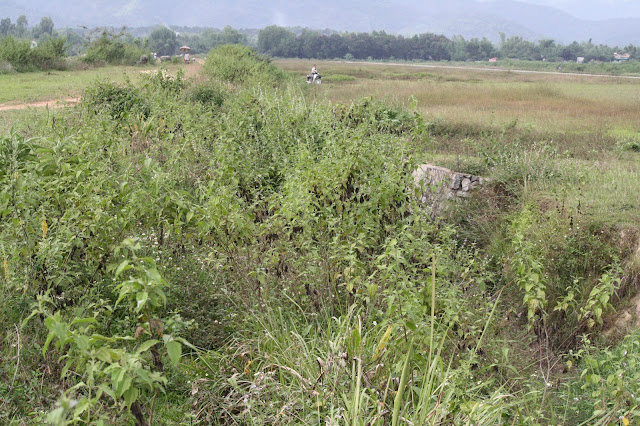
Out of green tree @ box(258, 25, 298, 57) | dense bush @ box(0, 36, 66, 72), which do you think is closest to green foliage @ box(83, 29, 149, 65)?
dense bush @ box(0, 36, 66, 72)

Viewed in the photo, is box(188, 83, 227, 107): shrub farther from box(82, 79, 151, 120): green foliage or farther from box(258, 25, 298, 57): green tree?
box(258, 25, 298, 57): green tree

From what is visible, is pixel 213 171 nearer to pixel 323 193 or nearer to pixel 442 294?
pixel 323 193

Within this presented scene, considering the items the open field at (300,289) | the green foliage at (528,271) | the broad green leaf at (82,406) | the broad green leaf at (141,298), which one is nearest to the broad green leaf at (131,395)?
the open field at (300,289)

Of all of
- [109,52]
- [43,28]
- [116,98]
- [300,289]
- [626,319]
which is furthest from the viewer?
[43,28]

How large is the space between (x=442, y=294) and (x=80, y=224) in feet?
8.29

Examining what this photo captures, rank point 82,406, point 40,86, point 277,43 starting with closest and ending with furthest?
point 82,406, point 40,86, point 277,43

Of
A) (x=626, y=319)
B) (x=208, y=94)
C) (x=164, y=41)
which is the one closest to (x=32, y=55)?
(x=208, y=94)

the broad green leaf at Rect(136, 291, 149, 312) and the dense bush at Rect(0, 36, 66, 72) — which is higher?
the dense bush at Rect(0, 36, 66, 72)

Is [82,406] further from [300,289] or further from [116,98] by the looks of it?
[116,98]

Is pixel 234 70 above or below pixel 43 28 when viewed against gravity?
below

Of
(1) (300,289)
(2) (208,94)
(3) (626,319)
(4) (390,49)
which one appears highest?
(4) (390,49)

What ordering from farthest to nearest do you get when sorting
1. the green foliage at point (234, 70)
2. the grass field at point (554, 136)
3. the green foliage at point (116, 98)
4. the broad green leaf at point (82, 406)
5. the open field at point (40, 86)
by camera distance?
the green foliage at point (234, 70), the open field at point (40, 86), the green foliage at point (116, 98), the grass field at point (554, 136), the broad green leaf at point (82, 406)

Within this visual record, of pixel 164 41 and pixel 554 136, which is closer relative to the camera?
pixel 554 136

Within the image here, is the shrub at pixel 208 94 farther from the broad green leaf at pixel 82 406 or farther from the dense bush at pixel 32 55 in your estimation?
the dense bush at pixel 32 55
